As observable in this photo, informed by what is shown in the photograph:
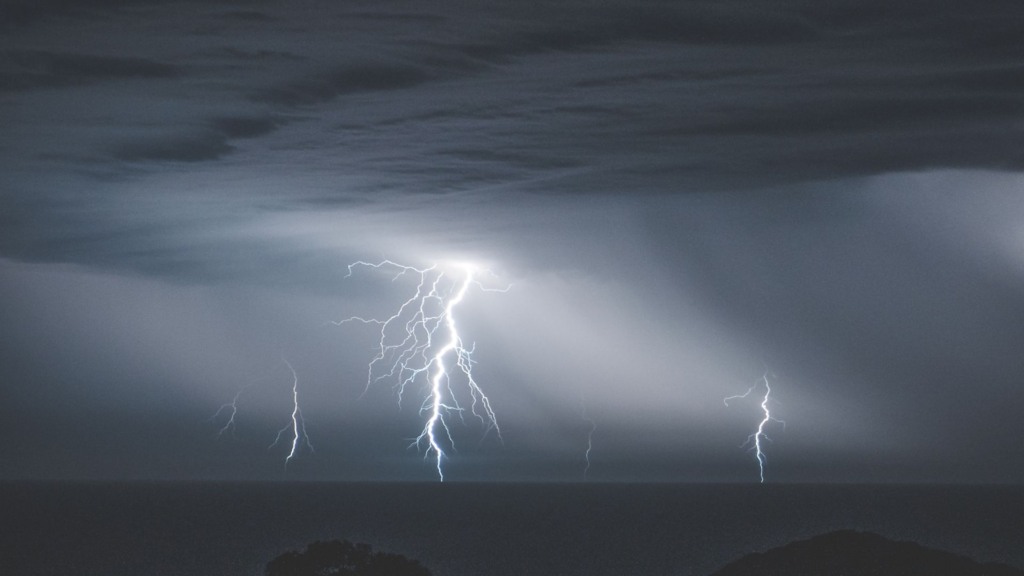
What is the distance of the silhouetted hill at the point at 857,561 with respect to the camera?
2271 cm

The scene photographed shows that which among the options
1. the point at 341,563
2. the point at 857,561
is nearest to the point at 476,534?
the point at 341,563

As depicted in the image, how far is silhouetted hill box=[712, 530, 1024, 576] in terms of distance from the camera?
894 inches

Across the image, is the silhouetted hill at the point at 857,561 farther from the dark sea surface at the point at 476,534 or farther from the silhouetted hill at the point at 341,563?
the dark sea surface at the point at 476,534

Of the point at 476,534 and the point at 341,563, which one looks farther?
the point at 476,534

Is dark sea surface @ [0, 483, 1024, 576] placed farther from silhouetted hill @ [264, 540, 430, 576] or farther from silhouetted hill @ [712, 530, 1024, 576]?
silhouetted hill @ [264, 540, 430, 576]

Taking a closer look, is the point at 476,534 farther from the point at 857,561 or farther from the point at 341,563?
the point at 857,561

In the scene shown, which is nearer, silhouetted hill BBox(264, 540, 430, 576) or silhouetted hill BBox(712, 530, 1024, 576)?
silhouetted hill BBox(712, 530, 1024, 576)

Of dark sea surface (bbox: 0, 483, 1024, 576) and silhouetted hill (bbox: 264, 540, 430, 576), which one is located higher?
dark sea surface (bbox: 0, 483, 1024, 576)

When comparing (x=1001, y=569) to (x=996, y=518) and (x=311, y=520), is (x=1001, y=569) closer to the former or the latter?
(x=311, y=520)

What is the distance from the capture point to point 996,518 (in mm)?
83625

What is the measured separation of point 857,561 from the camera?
23672 millimetres

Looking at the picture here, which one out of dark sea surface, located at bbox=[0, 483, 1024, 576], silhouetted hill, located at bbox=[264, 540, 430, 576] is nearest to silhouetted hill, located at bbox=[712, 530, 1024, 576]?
silhouetted hill, located at bbox=[264, 540, 430, 576]

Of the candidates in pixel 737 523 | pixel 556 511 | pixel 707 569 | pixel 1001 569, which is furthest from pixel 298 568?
pixel 556 511

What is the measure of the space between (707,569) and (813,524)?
28792mm
